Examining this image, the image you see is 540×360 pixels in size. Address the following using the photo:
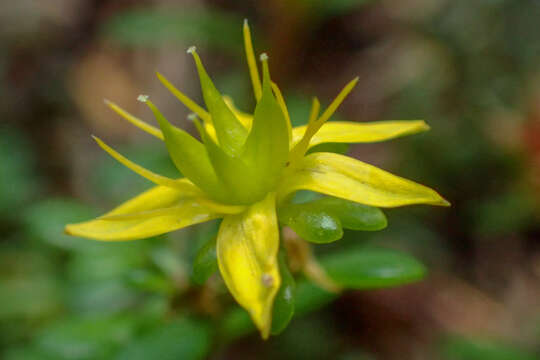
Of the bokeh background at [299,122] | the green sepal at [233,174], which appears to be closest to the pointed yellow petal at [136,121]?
the green sepal at [233,174]

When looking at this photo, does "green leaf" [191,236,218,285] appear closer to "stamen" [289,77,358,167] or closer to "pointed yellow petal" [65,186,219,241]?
"pointed yellow petal" [65,186,219,241]

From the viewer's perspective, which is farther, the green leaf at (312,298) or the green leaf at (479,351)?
the green leaf at (479,351)

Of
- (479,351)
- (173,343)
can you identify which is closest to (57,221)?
(173,343)

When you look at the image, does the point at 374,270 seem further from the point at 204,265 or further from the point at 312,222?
the point at 204,265

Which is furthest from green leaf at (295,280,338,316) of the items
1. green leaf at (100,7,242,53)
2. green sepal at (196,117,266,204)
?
green leaf at (100,7,242,53)

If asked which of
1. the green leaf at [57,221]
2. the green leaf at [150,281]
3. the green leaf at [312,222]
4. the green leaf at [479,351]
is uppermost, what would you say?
the green leaf at [312,222]

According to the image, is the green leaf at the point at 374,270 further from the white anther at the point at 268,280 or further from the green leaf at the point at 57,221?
the green leaf at the point at 57,221
